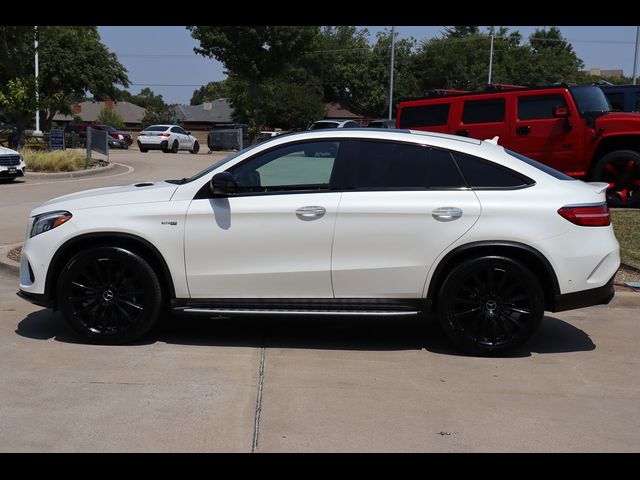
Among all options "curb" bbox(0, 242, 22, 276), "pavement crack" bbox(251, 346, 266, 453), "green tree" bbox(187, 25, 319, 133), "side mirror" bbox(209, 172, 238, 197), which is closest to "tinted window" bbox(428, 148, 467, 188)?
"side mirror" bbox(209, 172, 238, 197)

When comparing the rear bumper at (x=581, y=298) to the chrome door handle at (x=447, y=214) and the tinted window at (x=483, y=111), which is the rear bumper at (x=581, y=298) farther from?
the tinted window at (x=483, y=111)

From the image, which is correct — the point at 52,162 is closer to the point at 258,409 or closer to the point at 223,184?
the point at 223,184

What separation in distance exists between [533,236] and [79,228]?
349 centimetres

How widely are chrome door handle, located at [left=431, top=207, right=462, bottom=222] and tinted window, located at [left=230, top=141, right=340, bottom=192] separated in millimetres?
903

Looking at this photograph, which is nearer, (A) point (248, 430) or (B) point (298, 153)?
(A) point (248, 430)

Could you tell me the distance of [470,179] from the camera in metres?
5.64

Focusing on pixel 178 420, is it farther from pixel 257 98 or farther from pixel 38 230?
pixel 257 98

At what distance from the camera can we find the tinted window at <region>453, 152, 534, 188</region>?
18.4 feet

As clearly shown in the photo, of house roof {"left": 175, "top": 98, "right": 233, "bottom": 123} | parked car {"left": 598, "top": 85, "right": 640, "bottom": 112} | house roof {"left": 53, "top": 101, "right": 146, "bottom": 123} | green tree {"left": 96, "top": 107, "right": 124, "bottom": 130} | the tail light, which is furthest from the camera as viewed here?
house roof {"left": 53, "top": 101, "right": 146, "bottom": 123}

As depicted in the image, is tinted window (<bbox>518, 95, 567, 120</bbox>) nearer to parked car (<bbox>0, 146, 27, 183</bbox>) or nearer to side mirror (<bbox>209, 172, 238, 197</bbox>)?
side mirror (<bbox>209, 172, 238, 197</bbox>)

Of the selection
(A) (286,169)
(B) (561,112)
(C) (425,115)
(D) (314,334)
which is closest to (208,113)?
(C) (425,115)

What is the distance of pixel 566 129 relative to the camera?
11.9m

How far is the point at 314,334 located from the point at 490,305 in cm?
158
